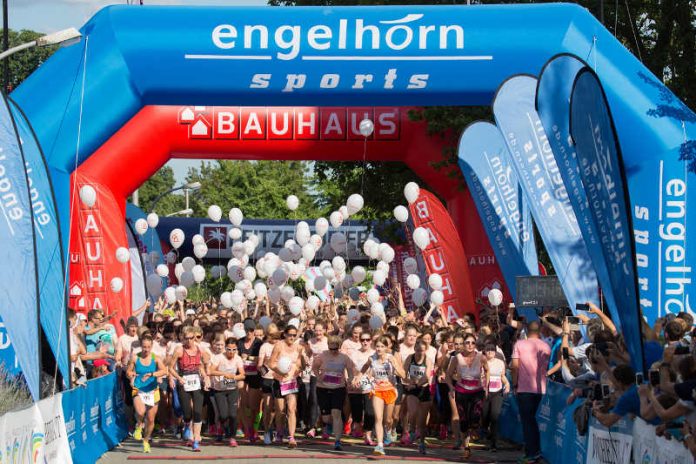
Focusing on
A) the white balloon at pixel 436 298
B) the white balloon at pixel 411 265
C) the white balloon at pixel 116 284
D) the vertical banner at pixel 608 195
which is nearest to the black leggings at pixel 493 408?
the white balloon at pixel 436 298

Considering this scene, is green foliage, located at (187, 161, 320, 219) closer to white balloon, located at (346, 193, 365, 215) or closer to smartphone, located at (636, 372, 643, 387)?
white balloon, located at (346, 193, 365, 215)

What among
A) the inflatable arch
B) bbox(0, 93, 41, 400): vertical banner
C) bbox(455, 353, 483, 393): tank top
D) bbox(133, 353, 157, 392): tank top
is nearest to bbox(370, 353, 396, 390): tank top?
bbox(455, 353, 483, 393): tank top

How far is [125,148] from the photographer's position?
898 inches

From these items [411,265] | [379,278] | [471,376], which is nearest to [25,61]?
[379,278]

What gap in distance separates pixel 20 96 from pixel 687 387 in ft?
31.4

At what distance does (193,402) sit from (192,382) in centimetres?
26

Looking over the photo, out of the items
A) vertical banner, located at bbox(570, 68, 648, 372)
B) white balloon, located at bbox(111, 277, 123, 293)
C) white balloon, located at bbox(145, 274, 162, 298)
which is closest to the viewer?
vertical banner, located at bbox(570, 68, 648, 372)

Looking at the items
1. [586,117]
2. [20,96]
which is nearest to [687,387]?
[586,117]

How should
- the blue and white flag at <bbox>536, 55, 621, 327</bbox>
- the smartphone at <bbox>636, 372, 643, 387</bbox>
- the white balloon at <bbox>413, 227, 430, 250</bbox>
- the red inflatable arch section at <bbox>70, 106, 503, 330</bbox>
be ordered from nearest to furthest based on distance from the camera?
the smartphone at <bbox>636, 372, 643, 387</bbox> → the blue and white flag at <bbox>536, 55, 621, 327</bbox> → the white balloon at <bbox>413, 227, 430, 250</bbox> → the red inflatable arch section at <bbox>70, 106, 503, 330</bbox>

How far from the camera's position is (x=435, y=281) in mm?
19672

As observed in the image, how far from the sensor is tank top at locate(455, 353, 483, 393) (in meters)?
15.5

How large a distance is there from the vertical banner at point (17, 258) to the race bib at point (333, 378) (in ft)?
16.3

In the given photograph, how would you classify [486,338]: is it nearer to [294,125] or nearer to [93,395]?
[93,395]

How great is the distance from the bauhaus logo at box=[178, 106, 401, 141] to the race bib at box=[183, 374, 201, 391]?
25.6 ft
